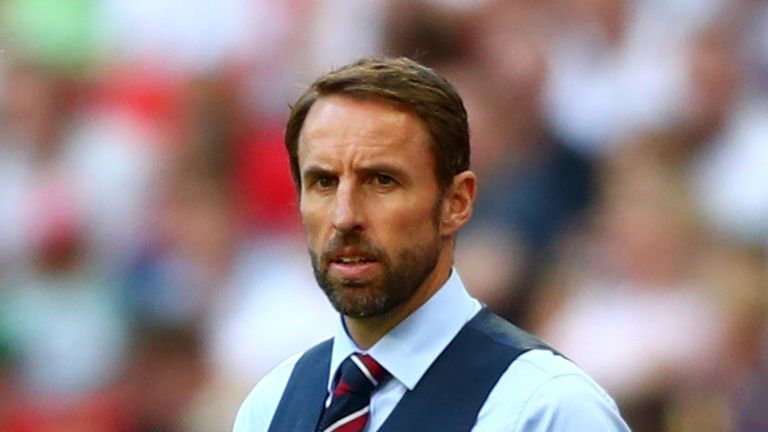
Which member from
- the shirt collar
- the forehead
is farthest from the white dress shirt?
the forehead

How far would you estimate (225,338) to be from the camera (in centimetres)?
656

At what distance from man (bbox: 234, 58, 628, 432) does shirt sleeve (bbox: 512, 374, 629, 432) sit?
0.02 metres

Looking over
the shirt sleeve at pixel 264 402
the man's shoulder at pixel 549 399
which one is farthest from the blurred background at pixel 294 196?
the man's shoulder at pixel 549 399

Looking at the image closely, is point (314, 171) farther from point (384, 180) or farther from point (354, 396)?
point (354, 396)

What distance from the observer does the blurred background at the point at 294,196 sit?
559 cm

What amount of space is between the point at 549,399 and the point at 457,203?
44 cm

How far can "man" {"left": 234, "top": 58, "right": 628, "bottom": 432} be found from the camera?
298 cm

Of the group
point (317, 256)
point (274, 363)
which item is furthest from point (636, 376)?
point (317, 256)

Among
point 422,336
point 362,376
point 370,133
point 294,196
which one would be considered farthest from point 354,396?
point 294,196

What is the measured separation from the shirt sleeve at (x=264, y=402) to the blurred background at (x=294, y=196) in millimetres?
2120

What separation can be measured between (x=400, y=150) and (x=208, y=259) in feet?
12.7

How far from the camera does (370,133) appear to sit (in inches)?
120

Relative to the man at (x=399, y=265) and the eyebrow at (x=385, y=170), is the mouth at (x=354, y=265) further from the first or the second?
the eyebrow at (x=385, y=170)

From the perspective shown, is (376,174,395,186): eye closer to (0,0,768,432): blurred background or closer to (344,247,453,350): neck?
(344,247,453,350): neck
